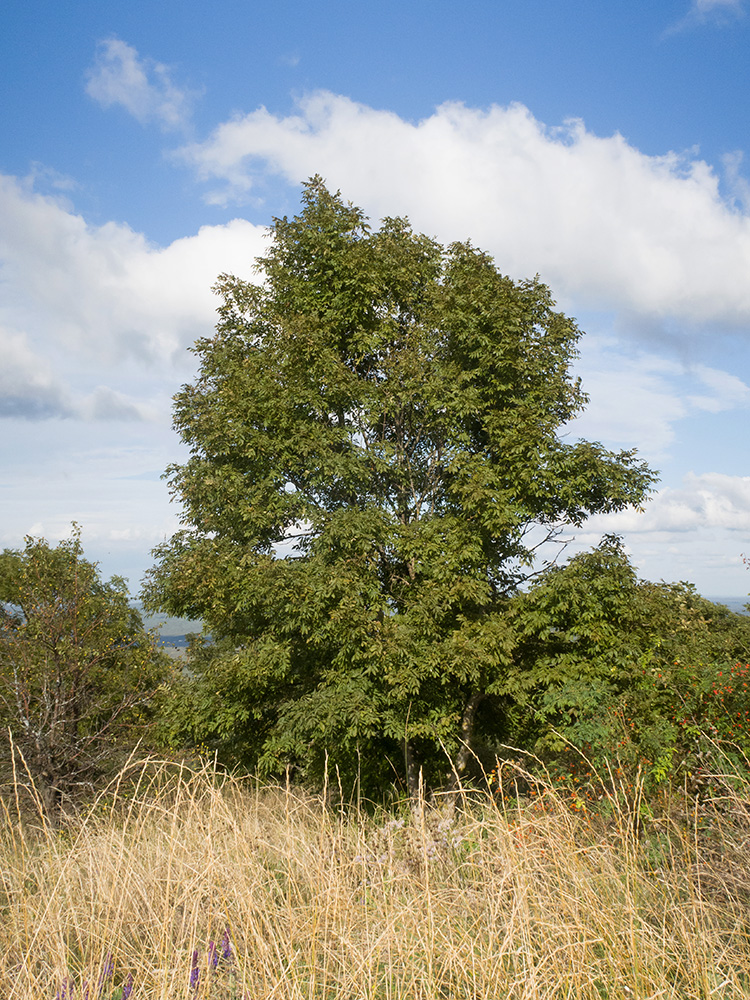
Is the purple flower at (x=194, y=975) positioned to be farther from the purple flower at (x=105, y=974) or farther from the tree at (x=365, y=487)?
the tree at (x=365, y=487)

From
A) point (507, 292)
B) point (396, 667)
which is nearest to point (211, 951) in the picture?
point (396, 667)

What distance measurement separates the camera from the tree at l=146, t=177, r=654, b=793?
10719mm

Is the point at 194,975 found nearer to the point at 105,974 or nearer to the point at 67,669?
the point at 105,974

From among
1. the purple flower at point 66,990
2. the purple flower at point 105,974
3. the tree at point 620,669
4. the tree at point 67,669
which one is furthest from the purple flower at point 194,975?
the tree at point 67,669

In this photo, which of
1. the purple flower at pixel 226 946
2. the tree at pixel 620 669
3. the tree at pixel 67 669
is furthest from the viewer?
the tree at pixel 67 669

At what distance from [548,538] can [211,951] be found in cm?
1087

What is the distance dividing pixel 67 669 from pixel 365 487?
6.29 m

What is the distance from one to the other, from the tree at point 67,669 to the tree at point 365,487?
188 centimetres

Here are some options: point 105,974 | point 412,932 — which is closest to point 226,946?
point 105,974

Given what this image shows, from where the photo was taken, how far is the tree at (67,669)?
10.4 m

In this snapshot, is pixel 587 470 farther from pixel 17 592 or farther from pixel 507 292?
pixel 17 592

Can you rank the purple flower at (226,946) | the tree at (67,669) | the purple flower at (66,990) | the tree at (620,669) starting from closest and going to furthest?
the purple flower at (66,990) → the purple flower at (226,946) → the tree at (620,669) → the tree at (67,669)

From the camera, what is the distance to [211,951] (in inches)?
126

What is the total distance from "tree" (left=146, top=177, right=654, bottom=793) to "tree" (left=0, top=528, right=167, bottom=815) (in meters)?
1.88
